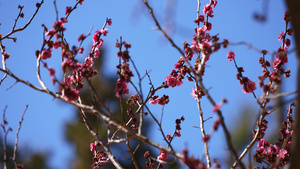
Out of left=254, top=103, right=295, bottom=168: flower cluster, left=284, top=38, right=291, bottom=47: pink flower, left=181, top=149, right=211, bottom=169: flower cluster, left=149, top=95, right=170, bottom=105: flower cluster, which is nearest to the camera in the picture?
left=181, top=149, right=211, bottom=169: flower cluster

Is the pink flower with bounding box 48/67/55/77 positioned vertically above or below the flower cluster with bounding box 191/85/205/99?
below

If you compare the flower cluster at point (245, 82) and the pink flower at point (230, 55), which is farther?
the pink flower at point (230, 55)

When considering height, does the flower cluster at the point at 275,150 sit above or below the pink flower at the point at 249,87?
below

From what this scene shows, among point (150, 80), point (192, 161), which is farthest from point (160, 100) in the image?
point (192, 161)

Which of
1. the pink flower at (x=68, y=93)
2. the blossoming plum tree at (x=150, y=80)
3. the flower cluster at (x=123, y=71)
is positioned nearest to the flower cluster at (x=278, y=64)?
the blossoming plum tree at (x=150, y=80)

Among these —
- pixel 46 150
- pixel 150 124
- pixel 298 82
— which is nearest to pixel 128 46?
pixel 298 82

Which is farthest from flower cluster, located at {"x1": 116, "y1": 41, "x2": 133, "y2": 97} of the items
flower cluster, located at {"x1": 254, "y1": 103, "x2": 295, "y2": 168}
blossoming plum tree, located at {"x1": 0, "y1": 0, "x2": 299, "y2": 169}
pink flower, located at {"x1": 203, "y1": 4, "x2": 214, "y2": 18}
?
flower cluster, located at {"x1": 254, "y1": 103, "x2": 295, "y2": 168}

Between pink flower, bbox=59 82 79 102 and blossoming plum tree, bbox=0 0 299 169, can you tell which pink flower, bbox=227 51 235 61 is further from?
pink flower, bbox=59 82 79 102

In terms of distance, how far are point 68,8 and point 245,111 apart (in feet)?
30.9

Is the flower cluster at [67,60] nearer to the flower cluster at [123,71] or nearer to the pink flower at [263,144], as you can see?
the flower cluster at [123,71]

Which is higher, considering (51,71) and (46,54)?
(46,54)

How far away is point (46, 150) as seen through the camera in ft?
43.3

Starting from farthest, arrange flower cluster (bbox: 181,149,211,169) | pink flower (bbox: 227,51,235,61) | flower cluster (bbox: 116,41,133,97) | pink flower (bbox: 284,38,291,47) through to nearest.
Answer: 1. pink flower (bbox: 227,51,235,61)
2. pink flower (bbox: 284,38,291,47)
3. flower cluster (bbox: 116,41,133,97)
4. flower cluster (bbox: 181,149,211,169)

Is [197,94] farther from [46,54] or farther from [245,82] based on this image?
[46,54]
